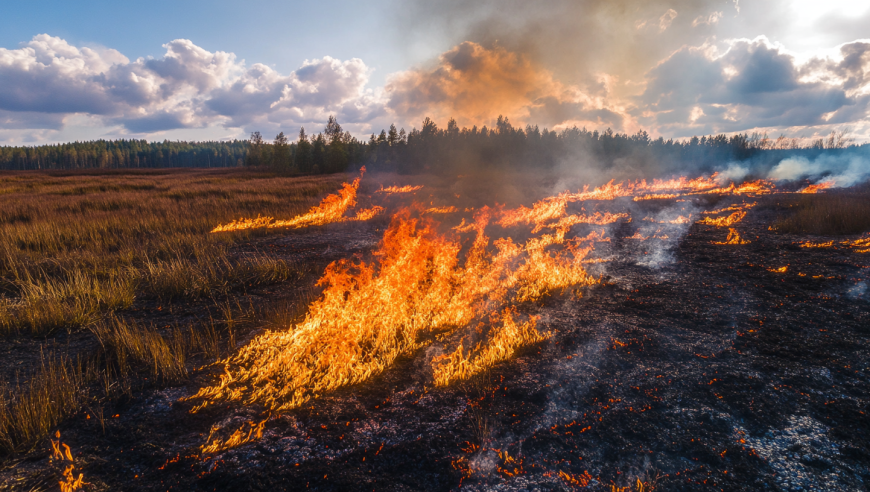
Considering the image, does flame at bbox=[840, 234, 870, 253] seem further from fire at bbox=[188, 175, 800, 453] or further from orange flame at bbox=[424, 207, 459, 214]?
orange flame at bbox=[424, 207, 459, 214]

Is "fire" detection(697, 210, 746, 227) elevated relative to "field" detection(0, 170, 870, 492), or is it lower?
elevated

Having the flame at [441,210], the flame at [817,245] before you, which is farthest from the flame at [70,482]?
the flame at [817,245]

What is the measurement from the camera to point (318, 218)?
52.5 feet

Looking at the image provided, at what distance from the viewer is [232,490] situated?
2.80 meters

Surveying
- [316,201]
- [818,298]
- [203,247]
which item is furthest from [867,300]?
[316,201]

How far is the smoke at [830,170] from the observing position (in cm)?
3259

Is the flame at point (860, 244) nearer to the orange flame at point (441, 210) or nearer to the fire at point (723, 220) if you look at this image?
the fire at point (723, 220)

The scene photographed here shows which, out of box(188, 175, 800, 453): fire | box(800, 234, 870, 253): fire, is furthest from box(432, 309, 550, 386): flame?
box(800, 234, 870, 253): fire

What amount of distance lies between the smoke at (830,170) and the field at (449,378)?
3641 cm

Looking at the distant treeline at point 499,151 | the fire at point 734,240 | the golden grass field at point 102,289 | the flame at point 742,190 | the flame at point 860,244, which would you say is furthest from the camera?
the distant treeline at point 499,151

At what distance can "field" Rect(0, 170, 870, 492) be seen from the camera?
2971mm

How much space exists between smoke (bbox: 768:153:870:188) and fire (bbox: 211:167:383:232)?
40.3 meters

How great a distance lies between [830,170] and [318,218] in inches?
2215

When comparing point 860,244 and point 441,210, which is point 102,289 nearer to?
point 441,210
